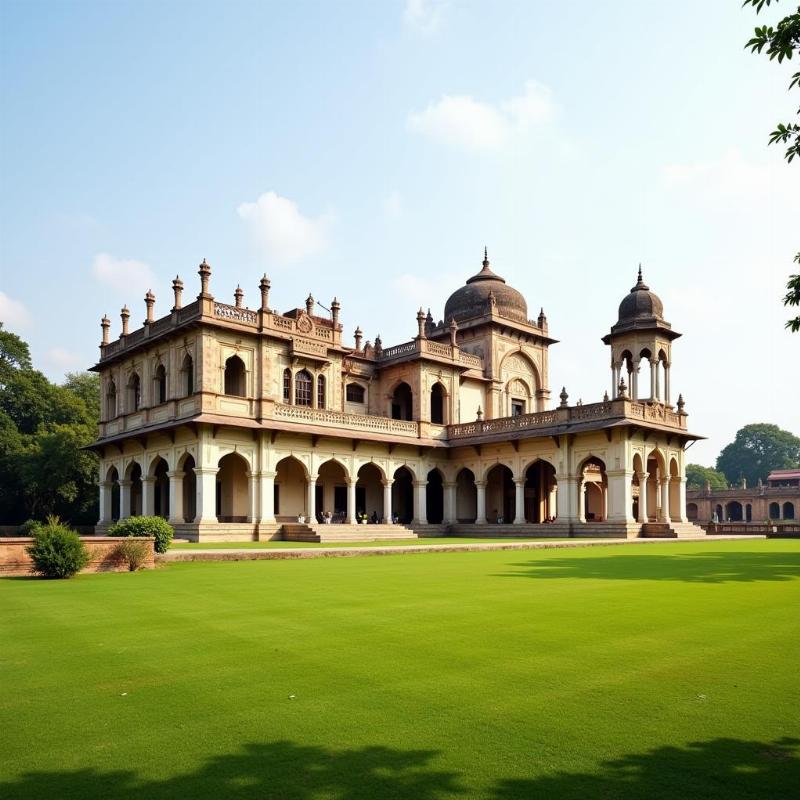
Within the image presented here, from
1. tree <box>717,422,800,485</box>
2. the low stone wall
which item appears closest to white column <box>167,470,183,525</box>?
the low stone wall

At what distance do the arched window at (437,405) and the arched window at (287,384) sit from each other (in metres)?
8.61

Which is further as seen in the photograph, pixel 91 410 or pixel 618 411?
pixel 91 410

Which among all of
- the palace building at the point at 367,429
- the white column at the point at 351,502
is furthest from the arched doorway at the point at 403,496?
the white column at the point at 351,502

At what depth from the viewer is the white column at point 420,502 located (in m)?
36.0

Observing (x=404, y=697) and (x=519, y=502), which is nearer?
(x=404, y=697)

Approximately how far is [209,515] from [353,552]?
10682 millimetres

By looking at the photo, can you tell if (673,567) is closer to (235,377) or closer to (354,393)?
(235,377)

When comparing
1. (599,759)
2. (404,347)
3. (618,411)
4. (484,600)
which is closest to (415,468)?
(404,347)

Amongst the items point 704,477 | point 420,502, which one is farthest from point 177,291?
point 704,477

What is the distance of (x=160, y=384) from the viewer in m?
33.7

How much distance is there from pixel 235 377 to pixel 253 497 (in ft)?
17.4

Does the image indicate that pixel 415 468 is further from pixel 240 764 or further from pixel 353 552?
pixel 240 764

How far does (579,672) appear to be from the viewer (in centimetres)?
585

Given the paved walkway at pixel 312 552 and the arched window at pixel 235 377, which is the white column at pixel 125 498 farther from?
the paved walkway at pixel 312 552
